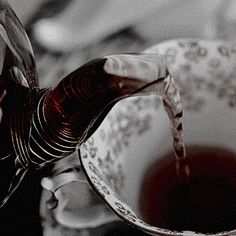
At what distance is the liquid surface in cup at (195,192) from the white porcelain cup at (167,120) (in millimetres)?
13

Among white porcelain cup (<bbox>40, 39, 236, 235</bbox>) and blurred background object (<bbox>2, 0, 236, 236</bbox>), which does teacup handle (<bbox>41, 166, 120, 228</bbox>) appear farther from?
blurred background object (<bbox>2, 0, 236, 236</bbox>)

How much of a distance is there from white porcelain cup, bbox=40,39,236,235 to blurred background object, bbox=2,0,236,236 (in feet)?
0.37

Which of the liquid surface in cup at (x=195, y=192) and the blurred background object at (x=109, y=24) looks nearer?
the liquid surface in cup at (x=195, y=192)

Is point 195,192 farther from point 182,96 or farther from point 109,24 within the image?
point 109,24

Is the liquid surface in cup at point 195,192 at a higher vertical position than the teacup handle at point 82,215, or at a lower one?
lower

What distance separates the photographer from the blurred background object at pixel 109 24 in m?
1.06

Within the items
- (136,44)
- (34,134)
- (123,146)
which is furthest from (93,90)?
(136,44)

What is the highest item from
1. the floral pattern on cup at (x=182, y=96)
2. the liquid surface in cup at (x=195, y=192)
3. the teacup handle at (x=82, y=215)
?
the floral pattern on cup at (x=182, y=96)

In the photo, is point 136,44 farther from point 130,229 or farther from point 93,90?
point 93,90

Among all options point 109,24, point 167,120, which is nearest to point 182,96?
point 167,120

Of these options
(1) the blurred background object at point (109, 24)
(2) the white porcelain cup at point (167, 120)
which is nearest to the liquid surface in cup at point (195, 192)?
(2) the white porcelain cup at point (167, 120)

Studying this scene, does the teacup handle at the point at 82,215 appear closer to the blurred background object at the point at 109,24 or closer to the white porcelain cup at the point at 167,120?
the white porcelain cup at the point at 167,120

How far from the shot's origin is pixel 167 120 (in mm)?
964

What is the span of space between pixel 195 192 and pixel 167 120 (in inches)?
3.9
